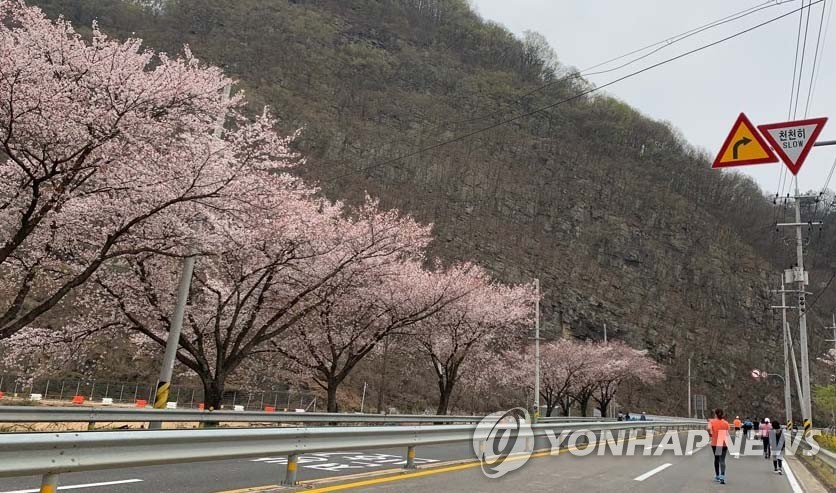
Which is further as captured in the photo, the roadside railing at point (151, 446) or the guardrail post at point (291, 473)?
the guardrail post at point (291, 473)

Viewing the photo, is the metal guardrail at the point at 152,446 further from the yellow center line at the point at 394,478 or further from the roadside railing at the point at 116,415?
the roadside railing at the point at 116,415

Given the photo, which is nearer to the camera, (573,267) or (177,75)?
(177,75)

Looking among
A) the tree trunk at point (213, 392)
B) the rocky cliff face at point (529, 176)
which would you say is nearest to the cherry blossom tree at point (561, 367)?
the rocky cliff face at point (529, 176)

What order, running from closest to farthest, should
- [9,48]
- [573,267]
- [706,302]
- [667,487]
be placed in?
[667,487] < [9,48] < [573,267] < [706,302]

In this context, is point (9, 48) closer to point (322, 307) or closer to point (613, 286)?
point (322, 307)

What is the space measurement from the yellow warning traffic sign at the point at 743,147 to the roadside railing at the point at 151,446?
6.90 metres

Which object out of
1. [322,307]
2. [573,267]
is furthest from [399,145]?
[322,307]

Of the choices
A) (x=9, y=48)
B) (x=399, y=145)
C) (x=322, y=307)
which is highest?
(x=399, y=145)

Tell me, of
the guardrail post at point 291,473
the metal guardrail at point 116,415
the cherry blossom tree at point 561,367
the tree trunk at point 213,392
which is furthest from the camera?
the cherry blossom tree at point 561,367

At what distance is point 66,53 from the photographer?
38.8 feet

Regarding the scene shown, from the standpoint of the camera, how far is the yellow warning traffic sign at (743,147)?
830 centimetres

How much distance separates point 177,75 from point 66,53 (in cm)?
225

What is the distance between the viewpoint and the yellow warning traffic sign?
27.2ft

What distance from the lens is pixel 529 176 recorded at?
102125 millimetres
